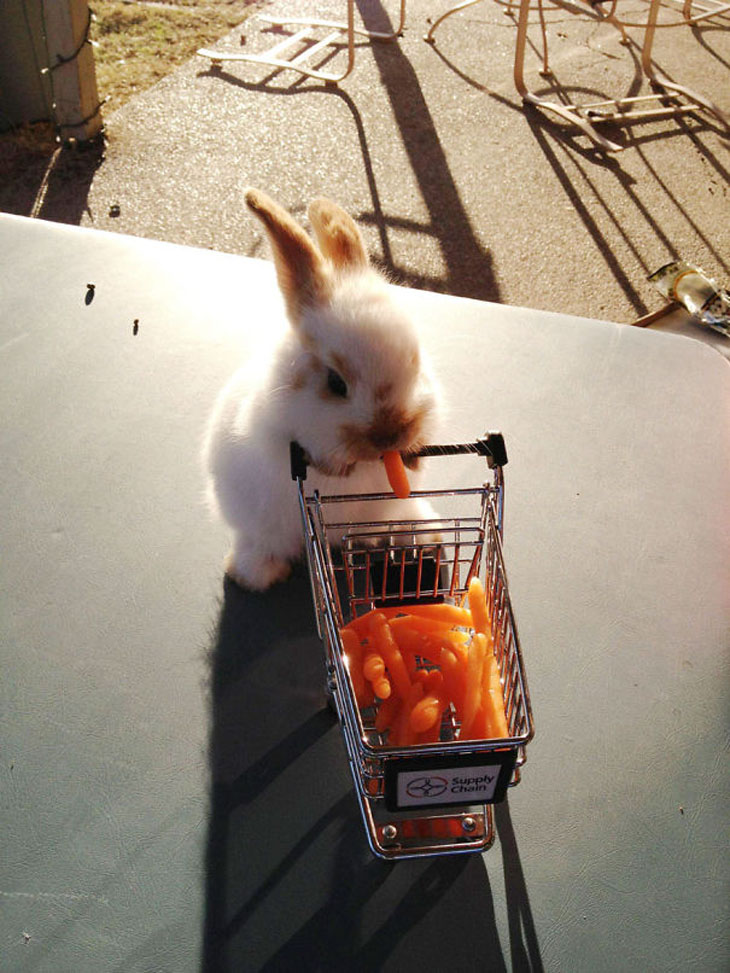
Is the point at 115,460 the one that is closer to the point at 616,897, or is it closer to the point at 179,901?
the point at 179,901

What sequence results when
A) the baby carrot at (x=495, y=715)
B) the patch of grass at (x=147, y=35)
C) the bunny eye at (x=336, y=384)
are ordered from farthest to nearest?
the patch of grass at (x=147, y=35)
the bunny eye at (x=336, y=384)
the baby carrot at (x=495, y=715)

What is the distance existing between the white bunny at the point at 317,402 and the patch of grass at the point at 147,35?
3.54 m

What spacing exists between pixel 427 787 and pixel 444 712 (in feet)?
0.72

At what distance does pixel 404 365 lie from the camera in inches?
45.0

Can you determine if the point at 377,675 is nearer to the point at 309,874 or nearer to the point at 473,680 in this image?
the point at 473,680

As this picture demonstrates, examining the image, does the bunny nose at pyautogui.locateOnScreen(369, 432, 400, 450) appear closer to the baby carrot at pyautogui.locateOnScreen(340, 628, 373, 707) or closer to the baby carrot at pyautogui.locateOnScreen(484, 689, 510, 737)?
the baby carrot at pyautogui.locateOnScreen(340, 628, 373, 707)

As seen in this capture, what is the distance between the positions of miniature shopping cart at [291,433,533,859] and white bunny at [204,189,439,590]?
0.07 meters

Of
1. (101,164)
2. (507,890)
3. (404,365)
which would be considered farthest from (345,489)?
(101,164)

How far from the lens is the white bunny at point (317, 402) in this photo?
3.74 ft

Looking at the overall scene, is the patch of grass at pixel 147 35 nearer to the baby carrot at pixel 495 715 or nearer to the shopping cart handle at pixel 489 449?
the shopping cart handle at pixel 489 449

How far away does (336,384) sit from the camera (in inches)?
46.2

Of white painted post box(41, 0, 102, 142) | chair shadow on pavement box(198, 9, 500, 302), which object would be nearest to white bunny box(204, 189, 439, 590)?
chair shadow on pavement box(198, 9, 500, 302)

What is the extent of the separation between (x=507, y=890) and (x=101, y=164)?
12.2 feet

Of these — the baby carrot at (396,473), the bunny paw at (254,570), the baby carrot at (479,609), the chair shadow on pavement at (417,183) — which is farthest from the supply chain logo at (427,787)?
the chair shadow on pavement at (417,183)
